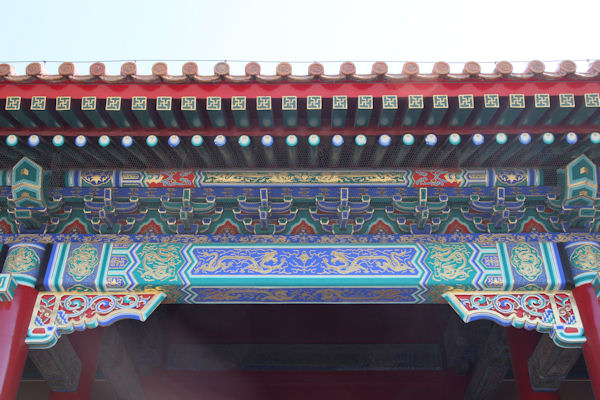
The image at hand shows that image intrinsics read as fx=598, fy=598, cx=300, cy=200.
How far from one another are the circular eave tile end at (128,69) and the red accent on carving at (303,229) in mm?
1710

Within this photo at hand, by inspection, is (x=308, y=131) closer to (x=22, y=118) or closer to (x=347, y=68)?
(x=347, y=68)

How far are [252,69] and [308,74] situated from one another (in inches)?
15.6

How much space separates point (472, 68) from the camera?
416 cm

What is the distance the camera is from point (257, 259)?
467 cm

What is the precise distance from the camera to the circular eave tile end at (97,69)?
420cm

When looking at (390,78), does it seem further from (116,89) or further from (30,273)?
(30,273)

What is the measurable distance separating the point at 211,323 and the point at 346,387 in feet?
5.99

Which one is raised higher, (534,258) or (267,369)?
(534,258)

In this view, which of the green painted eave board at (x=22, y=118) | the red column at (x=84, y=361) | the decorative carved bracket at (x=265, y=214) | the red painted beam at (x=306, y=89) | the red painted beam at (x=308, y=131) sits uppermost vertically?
the red painted beam at (x=306, y=89)

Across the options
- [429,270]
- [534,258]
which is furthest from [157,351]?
[534,258]

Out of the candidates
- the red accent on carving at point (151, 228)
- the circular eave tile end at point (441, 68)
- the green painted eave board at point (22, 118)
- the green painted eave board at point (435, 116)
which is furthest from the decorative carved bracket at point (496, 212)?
the green painted eave board at point (22, 118)

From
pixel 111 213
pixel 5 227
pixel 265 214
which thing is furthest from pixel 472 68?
pixel 5 227

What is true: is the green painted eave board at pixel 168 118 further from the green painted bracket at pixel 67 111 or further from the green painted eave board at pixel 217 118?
the green painted bracket at pixel 67 111

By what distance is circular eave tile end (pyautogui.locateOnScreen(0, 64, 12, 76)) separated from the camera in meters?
4.21
